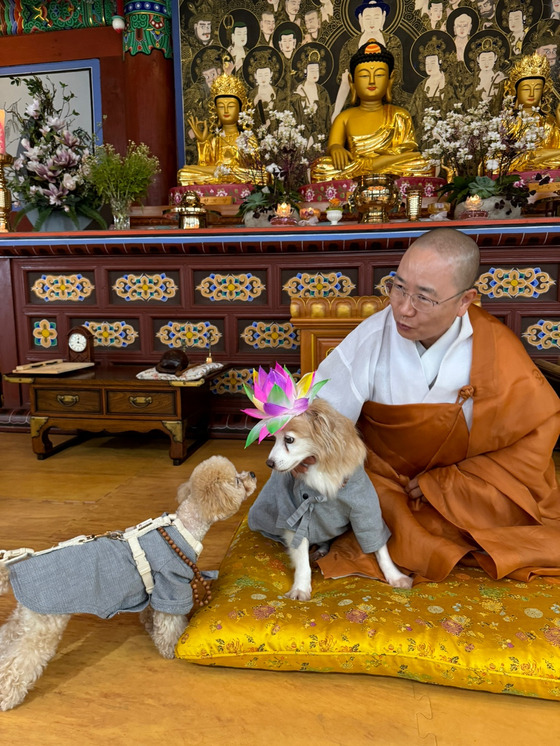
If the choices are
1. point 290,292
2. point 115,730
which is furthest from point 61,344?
point 115,730

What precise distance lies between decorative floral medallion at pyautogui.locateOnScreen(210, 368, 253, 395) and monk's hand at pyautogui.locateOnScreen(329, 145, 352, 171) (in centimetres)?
243

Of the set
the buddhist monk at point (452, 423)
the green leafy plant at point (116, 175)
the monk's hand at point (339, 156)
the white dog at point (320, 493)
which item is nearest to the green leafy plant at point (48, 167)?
the green leafy plant at point (116, 175)

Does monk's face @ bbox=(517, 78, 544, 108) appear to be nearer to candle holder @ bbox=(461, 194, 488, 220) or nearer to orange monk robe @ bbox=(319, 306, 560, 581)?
candle holder @ bbox=(461, 194, 488, 220)

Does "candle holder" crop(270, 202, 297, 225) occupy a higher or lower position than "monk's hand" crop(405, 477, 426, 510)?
higher

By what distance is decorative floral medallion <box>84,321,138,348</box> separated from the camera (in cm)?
351

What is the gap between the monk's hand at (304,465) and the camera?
4.58ft

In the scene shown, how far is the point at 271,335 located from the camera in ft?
11.1

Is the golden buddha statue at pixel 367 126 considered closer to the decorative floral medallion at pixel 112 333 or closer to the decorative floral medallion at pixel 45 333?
the decorative floral medallion at pixel 112 333

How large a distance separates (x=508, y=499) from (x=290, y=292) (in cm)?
195

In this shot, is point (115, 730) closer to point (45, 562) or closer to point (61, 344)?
point (45, 562)

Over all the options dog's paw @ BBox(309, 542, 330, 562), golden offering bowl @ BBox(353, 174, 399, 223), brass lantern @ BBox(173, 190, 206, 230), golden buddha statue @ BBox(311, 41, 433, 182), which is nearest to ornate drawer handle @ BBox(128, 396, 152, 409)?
brass lantern @ BBox(173, 190, 206, 230)

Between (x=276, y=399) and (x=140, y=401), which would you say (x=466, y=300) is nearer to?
(x=276, y=399)

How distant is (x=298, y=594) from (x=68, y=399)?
1.96 meters

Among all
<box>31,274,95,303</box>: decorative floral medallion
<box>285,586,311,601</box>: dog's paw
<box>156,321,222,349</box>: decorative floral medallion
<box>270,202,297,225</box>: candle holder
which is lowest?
<box>285,586,311,601</box>: dog's paw
